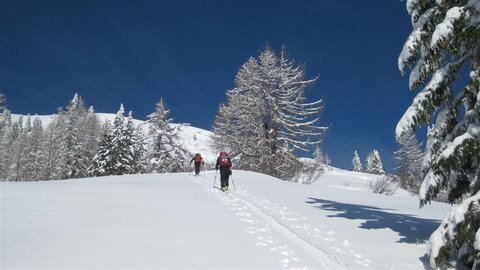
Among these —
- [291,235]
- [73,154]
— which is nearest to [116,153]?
[73,154]

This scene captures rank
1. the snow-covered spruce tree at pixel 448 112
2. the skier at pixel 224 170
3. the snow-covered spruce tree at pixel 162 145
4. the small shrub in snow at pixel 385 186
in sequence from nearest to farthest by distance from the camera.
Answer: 1. the snow-covered spruce tree at pixel 448 112
2. the skier at pixel 224 170
3. the small shrub in snow at pixel 385 186
4. the snow-covered spruce tree at pixel 162 145

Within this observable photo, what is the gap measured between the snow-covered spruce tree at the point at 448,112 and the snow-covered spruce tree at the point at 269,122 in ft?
66.5

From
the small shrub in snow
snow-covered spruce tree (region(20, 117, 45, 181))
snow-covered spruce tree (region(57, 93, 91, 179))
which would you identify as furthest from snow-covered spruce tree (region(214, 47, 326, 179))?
snow-covered spruce tree (region(20, 117, 45, 181))

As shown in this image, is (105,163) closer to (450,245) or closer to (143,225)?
(143,225)

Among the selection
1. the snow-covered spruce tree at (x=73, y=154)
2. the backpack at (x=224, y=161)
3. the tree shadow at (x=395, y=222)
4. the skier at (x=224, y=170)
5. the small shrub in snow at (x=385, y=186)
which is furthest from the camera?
the snow-covered spruce tree at (x=73, y=154)

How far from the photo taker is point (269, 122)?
28859 millimetres

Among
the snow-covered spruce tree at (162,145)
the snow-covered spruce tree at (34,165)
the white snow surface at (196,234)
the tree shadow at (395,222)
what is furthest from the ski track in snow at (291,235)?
the snow-covered spruce tree at (34,165)

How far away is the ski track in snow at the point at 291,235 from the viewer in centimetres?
688

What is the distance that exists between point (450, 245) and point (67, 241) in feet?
21.9

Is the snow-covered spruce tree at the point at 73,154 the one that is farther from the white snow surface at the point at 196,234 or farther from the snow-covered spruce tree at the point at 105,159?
the white snow surface at the point at 196,234

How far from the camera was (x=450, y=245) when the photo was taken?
6.31 meters

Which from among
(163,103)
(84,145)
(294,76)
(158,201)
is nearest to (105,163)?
(163,103)

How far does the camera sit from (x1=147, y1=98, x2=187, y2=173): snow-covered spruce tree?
43.3m

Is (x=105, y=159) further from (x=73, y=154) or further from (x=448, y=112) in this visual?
(x=448, y=112)
